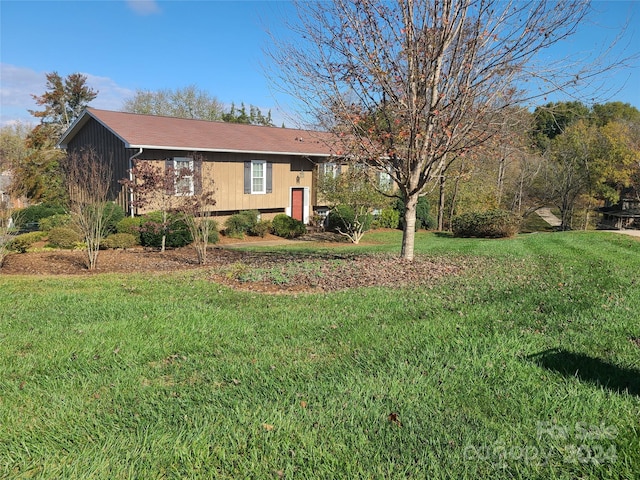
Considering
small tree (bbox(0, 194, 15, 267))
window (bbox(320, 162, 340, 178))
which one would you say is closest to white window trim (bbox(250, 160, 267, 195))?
window (bbox(320, 162, 340, 178))

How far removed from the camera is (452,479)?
7.43 ft

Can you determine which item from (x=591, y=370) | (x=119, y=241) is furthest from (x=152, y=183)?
(x=591, y=370)

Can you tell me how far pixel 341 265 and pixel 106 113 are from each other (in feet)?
51.4

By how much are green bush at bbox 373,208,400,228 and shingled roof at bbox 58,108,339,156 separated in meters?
5.04

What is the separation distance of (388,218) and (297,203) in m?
5.51

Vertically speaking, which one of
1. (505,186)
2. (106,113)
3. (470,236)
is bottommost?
(470,236)

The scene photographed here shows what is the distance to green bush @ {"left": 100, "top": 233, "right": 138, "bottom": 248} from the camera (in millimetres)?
14422

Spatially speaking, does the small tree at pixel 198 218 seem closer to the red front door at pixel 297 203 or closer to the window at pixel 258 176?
the window at pixel 258 176

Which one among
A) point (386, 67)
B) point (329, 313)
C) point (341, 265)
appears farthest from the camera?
point (341, 265)

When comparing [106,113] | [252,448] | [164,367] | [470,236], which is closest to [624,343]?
[252,448]

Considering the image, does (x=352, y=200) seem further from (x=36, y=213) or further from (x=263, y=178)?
(x=36, y=213)

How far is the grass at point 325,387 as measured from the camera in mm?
2451

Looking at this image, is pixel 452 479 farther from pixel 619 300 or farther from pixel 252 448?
pixel 619 300

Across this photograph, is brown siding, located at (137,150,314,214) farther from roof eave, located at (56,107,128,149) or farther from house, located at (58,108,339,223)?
roof eave, located at (56,107,128,149)
